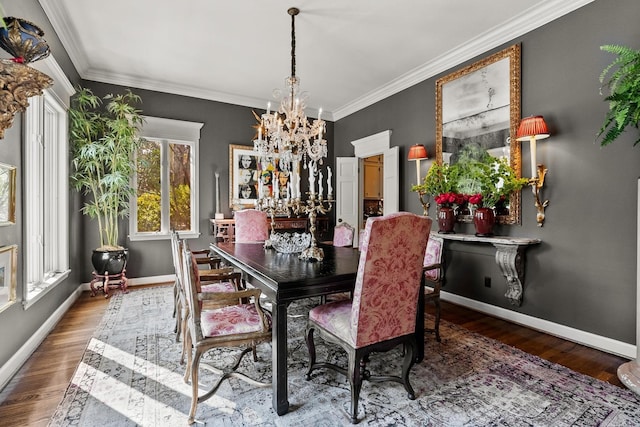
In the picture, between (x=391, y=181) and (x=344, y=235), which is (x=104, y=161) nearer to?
(x=344, y=235)

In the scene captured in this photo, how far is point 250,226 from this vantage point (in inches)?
160

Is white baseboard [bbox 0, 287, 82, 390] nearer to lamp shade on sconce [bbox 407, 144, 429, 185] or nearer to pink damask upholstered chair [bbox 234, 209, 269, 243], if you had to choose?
pink damask upholstered chair [bbox 234, 209, 269, 243]

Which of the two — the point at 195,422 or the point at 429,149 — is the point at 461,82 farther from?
the point at 195,422

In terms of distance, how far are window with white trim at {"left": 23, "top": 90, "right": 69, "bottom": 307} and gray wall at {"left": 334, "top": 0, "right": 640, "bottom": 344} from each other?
442 cm

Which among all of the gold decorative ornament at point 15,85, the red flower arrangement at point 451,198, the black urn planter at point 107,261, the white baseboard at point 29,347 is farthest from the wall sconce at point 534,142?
the black urn planter at point 107,261

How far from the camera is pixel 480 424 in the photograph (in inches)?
67.7

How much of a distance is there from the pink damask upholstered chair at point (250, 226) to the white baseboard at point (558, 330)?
2.56 metres

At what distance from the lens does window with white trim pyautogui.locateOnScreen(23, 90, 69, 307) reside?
2794 millimetres

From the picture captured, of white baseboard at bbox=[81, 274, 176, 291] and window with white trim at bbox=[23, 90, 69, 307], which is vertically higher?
window with white trim at bbox=[23, 90, 69, 307]

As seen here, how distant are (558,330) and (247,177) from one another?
460cm

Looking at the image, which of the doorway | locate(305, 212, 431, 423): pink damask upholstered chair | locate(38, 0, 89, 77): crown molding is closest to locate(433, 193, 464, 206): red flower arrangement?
the doorway

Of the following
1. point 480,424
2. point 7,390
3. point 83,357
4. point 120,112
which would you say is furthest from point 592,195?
point 120,112

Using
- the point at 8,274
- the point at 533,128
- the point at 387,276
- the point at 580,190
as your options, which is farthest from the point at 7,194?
the point at 580,190

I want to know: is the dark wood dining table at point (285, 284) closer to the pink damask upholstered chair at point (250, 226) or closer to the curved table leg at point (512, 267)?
the curved table leg at point (512, 267)
